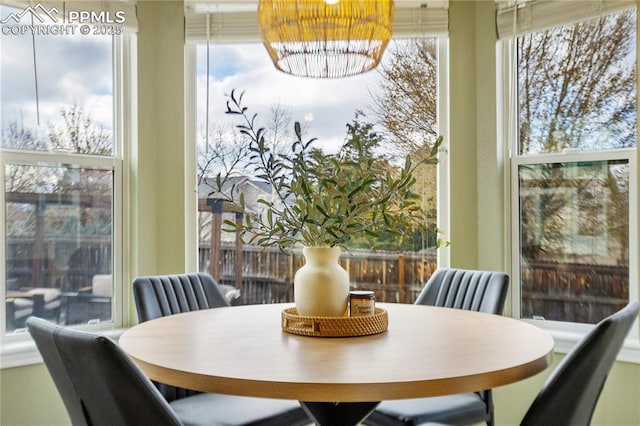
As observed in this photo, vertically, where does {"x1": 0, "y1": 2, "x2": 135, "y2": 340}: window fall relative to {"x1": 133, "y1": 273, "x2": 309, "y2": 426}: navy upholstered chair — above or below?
above

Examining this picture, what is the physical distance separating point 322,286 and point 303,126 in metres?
1.57

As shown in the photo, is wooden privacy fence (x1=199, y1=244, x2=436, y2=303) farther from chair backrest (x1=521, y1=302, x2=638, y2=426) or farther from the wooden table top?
chair backrest (x1=521, y1=302, x2=638, y2=426)

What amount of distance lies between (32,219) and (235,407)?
140cm

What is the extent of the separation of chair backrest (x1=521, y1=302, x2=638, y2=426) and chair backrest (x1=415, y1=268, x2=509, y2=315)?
946 mm

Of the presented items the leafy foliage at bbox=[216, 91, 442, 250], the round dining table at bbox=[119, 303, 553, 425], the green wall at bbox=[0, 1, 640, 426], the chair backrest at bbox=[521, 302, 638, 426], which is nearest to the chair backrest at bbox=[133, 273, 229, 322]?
the round dining table at bbox=[119, 303, 553, 425]

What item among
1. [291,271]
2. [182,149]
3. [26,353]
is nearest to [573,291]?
[291,271]

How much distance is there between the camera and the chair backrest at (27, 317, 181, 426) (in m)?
1.13

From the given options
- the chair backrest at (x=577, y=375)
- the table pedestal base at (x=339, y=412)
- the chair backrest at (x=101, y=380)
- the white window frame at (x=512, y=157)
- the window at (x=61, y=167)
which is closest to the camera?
the chair backrest at (x=101, y=380)

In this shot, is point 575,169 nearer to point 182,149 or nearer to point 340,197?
point 340,197

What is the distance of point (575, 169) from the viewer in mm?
2709

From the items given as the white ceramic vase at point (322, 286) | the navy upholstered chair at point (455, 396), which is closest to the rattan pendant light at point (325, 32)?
the white ceramic vase at point (322, 286)

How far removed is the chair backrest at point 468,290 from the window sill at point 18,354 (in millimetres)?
1736

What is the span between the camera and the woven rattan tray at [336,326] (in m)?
1.63

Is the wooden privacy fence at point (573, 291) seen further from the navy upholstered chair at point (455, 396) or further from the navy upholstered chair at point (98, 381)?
the navy upholstered chair at point (98, 381)
